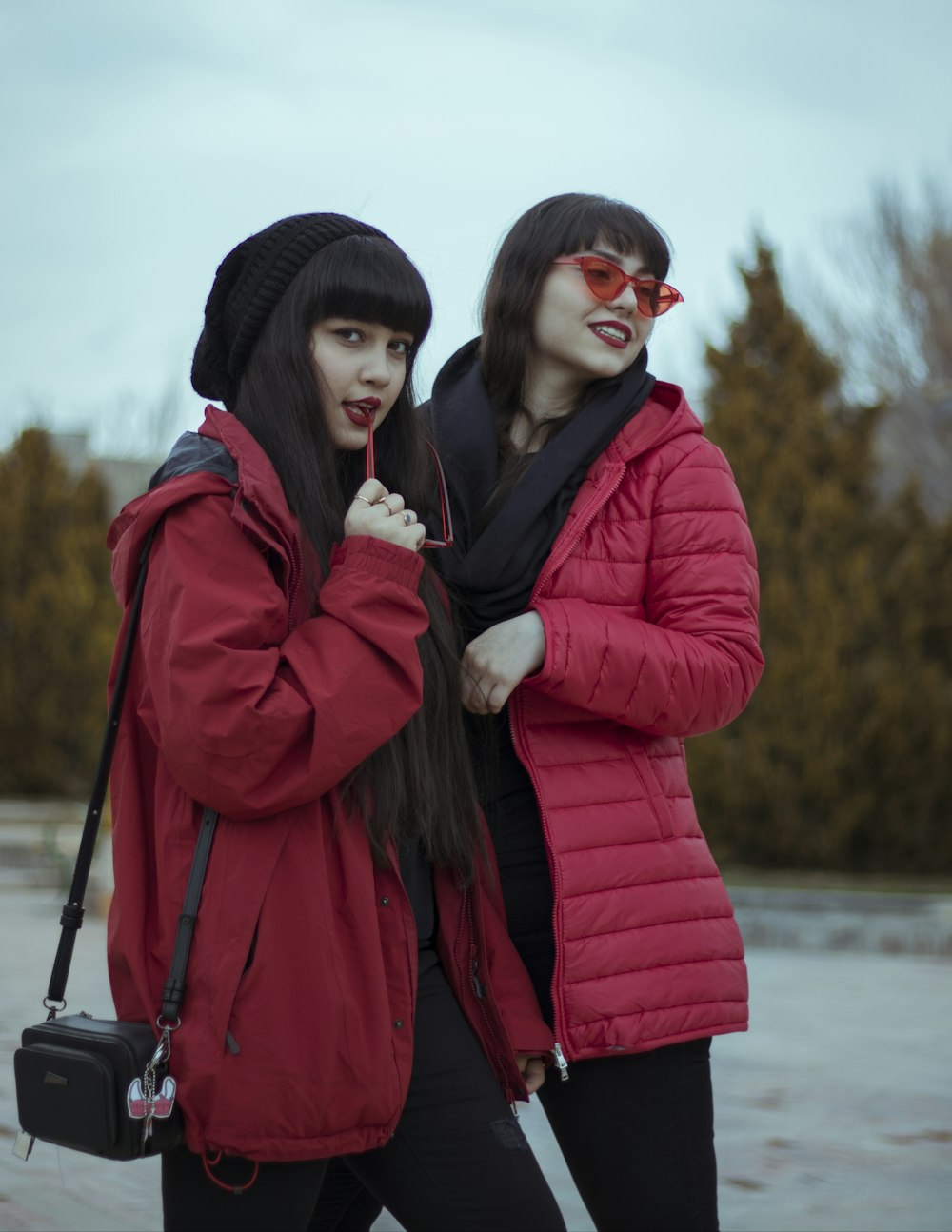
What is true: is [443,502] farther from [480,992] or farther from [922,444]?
[922,444]

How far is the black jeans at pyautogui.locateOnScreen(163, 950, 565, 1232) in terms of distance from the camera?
1925 mm

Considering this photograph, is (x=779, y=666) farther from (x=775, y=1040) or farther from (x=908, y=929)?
(x=775, y=1040)

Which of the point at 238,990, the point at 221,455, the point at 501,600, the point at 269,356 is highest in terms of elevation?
the point at 269,356

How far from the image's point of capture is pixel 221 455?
1.99 m

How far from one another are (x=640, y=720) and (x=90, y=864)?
812mm

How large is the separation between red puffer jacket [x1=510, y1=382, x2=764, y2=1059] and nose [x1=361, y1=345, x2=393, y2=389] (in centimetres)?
39

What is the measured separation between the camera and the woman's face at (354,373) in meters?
2.10

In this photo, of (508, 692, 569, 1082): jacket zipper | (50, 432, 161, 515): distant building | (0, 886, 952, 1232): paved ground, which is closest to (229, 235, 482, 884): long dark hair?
(508, 692, 569, 1082): jacket zipper

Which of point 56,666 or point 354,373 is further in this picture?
point 56,666

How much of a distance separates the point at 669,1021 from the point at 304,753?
0.74 m

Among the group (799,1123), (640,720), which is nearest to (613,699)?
(640,720)

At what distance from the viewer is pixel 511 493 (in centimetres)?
243

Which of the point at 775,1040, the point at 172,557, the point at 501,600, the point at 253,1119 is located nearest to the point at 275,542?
the point at 172,557

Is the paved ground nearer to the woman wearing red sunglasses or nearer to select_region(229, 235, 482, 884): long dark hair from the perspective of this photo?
the woman wearing red sunglasses
